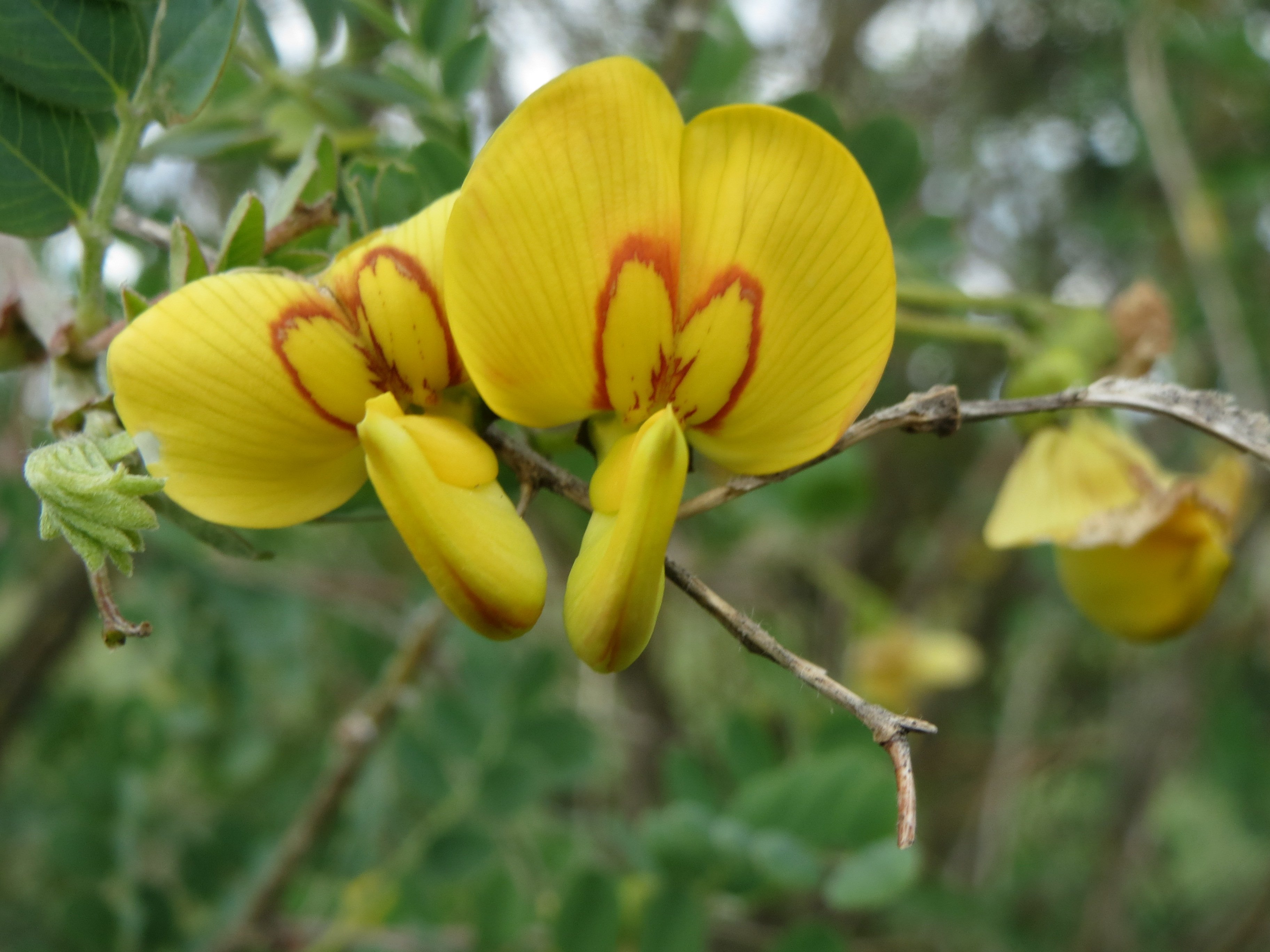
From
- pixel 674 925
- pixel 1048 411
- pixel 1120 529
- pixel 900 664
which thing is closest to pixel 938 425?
pixel 1048 411

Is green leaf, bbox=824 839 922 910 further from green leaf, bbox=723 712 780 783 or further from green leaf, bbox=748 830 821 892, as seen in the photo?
green leaf, bbox=723 712 780 783

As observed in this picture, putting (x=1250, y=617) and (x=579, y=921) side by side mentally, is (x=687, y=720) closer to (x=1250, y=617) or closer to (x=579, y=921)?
(x=1250, y=617)

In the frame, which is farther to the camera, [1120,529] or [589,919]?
[589,919]

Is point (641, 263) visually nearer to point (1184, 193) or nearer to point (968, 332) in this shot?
point (968, 332)

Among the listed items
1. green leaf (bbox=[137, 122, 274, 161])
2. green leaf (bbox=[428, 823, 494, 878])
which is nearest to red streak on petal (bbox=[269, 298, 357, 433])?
green leaf (bbox=[137, 122, 274, 161])

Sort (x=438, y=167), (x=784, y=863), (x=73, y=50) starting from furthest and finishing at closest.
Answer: (x=784, y=863), (x=438, y=167), (x=73, y=50)

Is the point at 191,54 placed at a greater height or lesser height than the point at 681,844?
greater

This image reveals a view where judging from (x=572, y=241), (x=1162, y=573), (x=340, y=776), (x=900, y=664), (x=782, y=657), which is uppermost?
(x=572, y=241)
